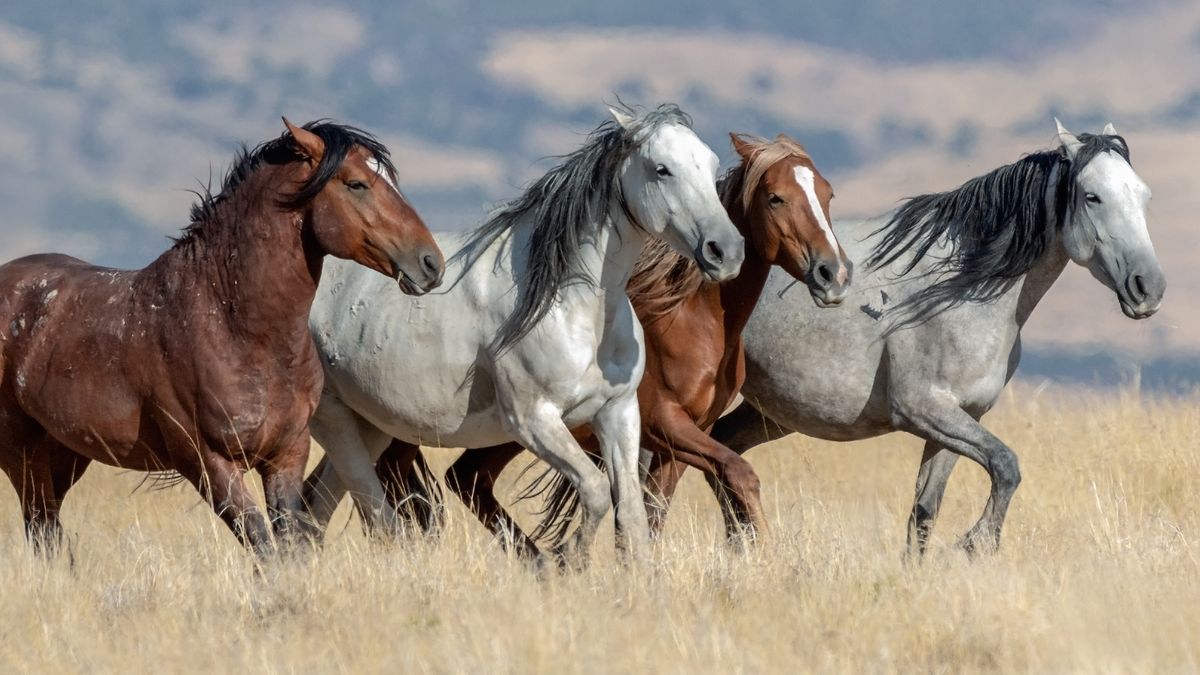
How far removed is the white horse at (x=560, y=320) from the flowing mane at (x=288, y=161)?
805 mm

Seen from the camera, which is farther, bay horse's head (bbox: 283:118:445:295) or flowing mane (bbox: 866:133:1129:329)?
flowing mane (bbox: 866:133:1129:329)

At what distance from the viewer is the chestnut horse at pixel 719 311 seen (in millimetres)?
7246

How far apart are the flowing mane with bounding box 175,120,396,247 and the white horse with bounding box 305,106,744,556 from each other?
805 mm

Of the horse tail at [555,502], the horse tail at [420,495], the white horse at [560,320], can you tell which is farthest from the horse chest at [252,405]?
the horse tail at [555,502]

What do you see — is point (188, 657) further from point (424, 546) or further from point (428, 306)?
point (428, 306)

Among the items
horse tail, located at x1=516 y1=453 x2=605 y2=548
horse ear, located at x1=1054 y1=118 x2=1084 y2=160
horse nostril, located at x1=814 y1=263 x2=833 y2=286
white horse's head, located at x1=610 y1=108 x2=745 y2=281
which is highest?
horse ear, located at x1=1054 y1=118 x2=1084 y2=160

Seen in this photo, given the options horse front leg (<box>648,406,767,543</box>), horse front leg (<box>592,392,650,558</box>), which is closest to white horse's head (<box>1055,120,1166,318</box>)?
horse front leg (<box>648,406,767,543</box>)

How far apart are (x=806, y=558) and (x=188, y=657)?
2636 millimetres

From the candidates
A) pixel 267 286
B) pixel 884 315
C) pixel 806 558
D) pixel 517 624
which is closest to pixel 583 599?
pixel 517 624

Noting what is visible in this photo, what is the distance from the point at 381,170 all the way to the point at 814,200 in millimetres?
2069

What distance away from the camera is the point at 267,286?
652 cm

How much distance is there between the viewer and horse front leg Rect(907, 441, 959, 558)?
327 inches

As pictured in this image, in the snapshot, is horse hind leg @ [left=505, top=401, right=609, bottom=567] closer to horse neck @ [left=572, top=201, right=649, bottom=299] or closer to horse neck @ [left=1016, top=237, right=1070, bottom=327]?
horse neck @ [left=572, top=201, right=649, bottom=299]

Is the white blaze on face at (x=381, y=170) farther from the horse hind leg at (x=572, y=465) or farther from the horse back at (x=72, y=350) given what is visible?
the horse back at (x=72, y=350)
